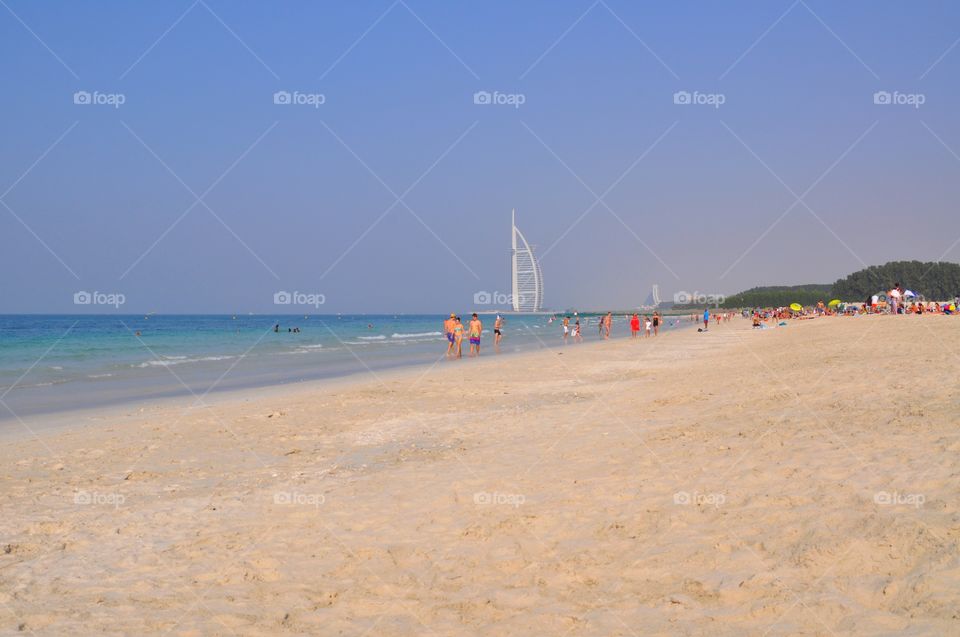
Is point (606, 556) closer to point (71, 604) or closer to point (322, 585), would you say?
point (322, 585)

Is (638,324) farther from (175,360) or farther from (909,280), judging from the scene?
(909,280)

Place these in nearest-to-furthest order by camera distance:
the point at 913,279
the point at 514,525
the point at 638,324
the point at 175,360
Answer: the point at 514,525 < the point at 175,360 < the point at 638,324 < the point at 913,279

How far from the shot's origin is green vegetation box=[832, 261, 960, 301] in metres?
127

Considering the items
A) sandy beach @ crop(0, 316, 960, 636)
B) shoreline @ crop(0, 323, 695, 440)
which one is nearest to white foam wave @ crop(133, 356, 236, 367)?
shoreline @ crop(0, 323, 695, 440)

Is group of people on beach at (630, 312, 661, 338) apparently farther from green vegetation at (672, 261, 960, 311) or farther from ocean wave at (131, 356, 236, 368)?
green vegetation at (672, 261, 960, 311)

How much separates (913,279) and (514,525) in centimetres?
14371

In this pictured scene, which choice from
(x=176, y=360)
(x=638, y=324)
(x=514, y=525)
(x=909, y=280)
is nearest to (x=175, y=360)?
(x=176, y=360)

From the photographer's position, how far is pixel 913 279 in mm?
129250

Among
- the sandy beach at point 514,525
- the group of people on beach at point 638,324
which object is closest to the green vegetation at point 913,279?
the group of people on beach at point 638,324

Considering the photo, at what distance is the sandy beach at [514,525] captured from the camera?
4582 millimetres

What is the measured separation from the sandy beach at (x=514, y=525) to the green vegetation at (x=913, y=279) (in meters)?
131

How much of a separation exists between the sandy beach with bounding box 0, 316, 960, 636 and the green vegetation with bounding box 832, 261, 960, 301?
130674 millimetres

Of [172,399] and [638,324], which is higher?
[638,324]

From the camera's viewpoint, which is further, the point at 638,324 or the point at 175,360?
the point at 638,324
